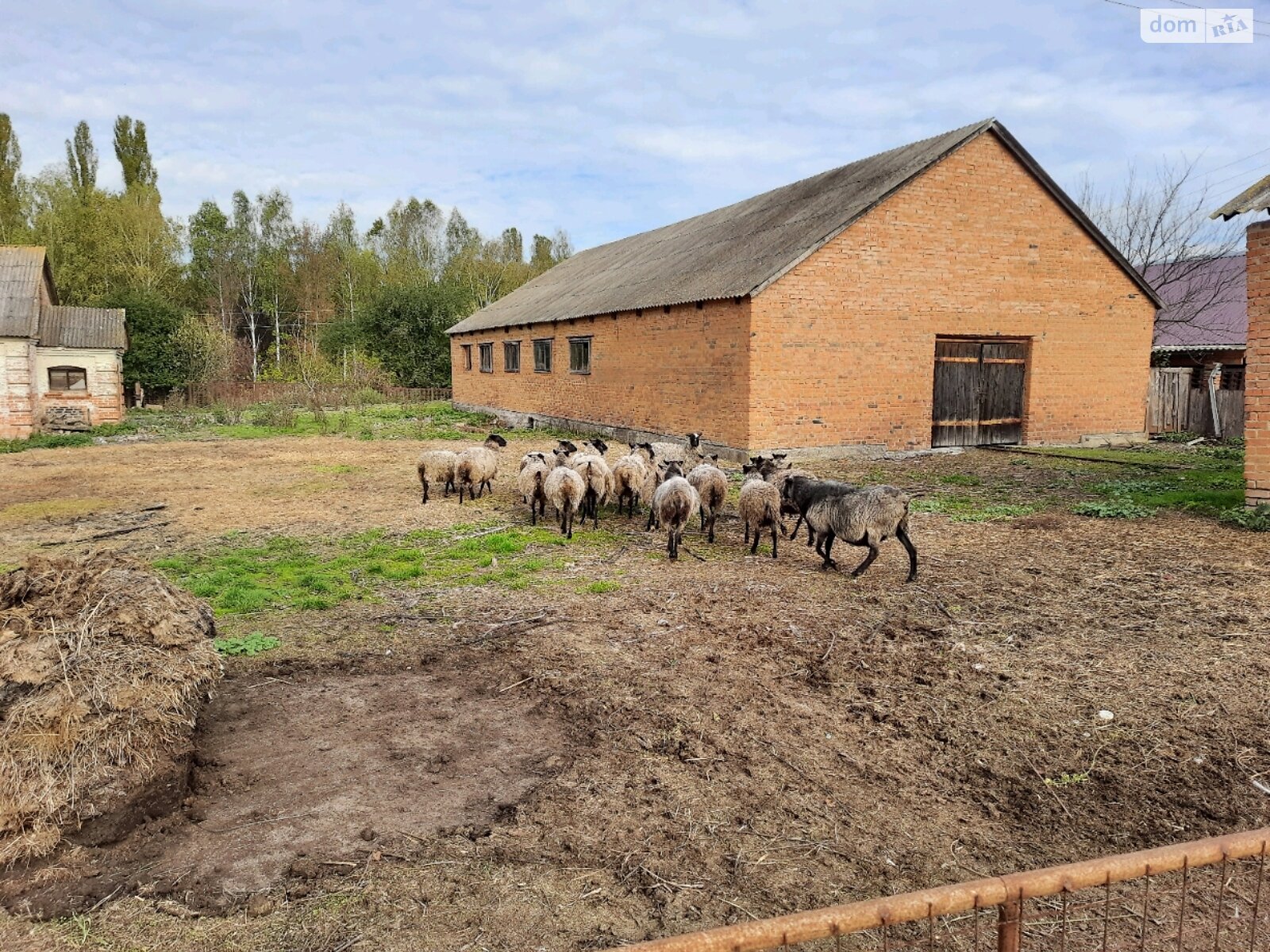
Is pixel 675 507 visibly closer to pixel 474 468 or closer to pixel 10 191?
pixel 474 468

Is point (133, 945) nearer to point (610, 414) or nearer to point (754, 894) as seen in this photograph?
point (754, 894)

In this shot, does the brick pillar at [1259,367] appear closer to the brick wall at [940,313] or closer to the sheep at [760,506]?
the sheep at [760,506]

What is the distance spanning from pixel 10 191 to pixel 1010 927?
5537cm

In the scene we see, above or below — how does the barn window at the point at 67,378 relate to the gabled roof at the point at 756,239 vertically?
below

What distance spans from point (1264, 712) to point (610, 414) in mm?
16964

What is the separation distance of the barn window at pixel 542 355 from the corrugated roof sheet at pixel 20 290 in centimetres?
1424

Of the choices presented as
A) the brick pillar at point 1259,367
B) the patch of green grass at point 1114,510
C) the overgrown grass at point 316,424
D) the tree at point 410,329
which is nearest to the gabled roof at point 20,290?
the overgrown grass at point 316,424

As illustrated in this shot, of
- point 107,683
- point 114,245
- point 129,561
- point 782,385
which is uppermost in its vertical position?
point 114,245

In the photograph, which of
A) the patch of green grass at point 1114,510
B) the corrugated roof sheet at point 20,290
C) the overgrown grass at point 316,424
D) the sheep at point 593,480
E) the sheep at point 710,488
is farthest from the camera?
the overgrown grass at point 316,424

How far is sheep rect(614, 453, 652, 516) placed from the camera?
1087 centimetres

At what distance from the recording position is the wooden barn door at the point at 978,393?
1750cm

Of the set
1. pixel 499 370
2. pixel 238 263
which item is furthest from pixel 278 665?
pixel 238 263

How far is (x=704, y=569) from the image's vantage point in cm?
836

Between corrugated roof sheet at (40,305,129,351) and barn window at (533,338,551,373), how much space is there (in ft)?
42.2
